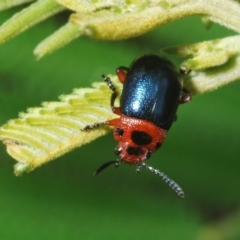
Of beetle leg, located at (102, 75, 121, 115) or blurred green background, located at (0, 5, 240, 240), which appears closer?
beetle leg, located at (102, 75, 121, 115)

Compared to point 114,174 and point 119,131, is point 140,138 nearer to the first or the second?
point 119,131

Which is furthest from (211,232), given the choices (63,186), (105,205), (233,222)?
(63,186)

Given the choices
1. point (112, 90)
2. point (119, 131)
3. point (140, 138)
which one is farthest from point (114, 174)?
point (112, 90)

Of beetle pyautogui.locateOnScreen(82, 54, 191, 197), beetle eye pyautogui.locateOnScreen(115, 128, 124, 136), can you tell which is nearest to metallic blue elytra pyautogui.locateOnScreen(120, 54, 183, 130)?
beetle pyautogui.locateOnScreen(82, 54, 191, 197)

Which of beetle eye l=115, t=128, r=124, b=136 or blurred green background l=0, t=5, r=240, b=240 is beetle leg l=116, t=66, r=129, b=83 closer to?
beetle eye l=115, t=128, r=124, b=136

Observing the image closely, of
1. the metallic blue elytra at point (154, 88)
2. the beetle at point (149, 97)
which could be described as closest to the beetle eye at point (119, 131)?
the beetle at point (149, 97)

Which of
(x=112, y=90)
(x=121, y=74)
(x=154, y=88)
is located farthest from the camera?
(x=154, y=88)

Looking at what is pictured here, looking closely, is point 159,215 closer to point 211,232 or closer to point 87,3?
point 211,232
